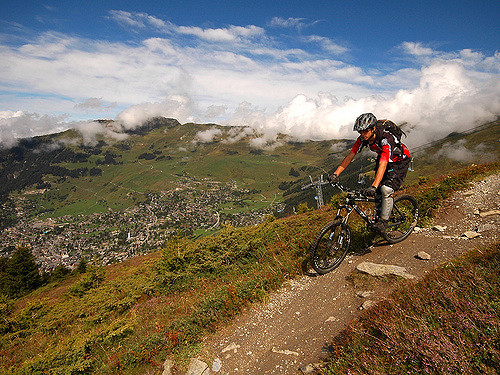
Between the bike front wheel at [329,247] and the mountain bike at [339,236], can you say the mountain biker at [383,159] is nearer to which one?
the mountain bike at [339,236]

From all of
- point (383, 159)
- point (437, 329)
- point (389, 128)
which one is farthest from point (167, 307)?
point (389, 128)

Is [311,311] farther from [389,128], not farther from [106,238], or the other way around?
[106,238]

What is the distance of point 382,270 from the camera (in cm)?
668

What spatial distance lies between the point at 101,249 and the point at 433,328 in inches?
6585

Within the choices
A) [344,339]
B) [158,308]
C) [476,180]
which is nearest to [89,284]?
[158,308]

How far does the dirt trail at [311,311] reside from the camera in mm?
5055

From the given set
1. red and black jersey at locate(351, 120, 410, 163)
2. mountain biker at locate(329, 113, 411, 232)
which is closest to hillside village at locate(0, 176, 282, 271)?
mountain biker at locate(329, 113, 411, 232)

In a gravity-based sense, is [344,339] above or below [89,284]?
above

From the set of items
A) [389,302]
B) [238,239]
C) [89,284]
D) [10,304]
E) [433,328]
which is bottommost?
[89,284]

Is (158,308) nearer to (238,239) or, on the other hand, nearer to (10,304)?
(238,239)

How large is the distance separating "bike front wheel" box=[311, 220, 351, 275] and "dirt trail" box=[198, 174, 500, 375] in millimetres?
259

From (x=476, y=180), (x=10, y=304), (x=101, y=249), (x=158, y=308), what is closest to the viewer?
(x=158, y=308)

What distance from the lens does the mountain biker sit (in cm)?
707

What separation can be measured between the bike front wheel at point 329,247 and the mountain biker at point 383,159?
125 cm
